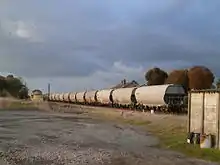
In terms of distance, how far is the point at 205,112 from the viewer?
79.3ft

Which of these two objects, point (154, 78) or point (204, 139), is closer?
point (204, 139)

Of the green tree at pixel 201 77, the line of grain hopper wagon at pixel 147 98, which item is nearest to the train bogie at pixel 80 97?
the line of grain hopper wagon at pixel 147 98

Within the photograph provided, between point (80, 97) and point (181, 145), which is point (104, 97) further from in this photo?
point (181, 145)

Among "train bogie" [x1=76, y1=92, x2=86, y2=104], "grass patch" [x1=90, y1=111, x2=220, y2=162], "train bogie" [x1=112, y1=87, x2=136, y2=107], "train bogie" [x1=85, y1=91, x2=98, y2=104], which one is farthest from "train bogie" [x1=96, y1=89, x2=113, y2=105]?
"grass patch" [x1=90, y1=111, x2=220, y2=162]

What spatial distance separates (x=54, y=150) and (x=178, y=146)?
22.5 feet

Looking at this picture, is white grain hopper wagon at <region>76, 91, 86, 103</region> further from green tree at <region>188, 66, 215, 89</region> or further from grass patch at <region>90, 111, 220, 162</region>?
grass patch at <region>90, 111, 220, 162</region>

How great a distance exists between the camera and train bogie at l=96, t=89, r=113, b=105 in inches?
3201

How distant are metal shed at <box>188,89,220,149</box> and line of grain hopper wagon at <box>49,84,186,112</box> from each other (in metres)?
30.1

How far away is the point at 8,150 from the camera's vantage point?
23172mm

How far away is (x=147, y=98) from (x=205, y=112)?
3708cm

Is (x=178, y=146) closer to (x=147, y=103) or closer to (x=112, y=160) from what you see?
(x=112, y=160)

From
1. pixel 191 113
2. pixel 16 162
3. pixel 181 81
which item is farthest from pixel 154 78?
pixel 16 162

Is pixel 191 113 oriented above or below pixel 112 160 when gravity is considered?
above

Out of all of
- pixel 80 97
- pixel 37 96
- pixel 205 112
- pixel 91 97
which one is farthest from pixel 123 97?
pixel 37 96
